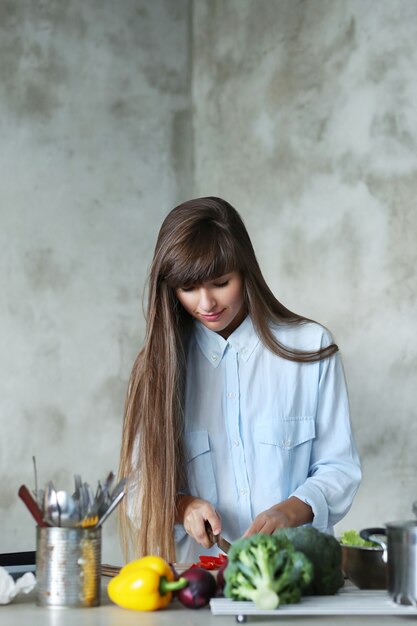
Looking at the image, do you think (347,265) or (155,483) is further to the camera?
(347,265)

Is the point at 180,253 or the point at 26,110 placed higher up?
the point at 26,110

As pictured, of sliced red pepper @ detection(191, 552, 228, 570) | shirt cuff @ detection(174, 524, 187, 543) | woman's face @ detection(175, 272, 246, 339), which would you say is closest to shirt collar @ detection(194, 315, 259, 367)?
woman's face @ detection(175, 272, 246, 339)

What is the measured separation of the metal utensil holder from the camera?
156 centimetres

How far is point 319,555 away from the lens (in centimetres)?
160

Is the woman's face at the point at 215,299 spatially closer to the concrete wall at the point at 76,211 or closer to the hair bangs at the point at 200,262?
the hair bangs at the point at 200,262

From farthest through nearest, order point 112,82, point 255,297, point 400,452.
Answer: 1. point 112,82
2. point 400,452
3. point 255,297

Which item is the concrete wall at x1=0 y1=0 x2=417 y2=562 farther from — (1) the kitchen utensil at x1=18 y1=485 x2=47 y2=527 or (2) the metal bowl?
(1) the kitchen utensil at x1=18 y1=485 x2=47 y2=527

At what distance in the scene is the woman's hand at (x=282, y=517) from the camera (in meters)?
2.07

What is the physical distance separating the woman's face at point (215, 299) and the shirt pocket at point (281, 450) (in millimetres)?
304

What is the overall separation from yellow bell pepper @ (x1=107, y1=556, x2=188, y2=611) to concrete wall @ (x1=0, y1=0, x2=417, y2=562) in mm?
1961

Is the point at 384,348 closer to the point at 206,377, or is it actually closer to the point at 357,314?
the point at 357,314

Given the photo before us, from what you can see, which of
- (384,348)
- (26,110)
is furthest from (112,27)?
(384,348)

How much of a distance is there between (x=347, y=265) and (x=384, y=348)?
1.23 feet

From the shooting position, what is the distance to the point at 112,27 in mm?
4680
